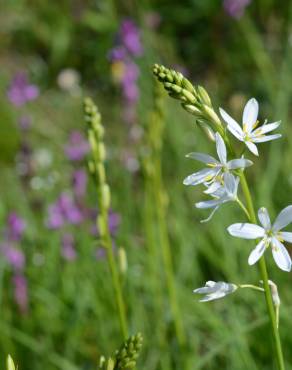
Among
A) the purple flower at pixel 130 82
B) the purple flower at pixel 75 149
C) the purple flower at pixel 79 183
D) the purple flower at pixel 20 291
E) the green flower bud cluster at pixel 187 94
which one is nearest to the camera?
the green flower bud cluster at pixel 187 94

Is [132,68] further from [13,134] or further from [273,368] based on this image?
[273,368]

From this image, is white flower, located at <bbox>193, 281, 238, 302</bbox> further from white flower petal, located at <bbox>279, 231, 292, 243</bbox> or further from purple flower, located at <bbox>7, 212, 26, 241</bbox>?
purple flower, located at <bbox>7, 212, 26, 241</bbox>

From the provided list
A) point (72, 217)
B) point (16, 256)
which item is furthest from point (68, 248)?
point (16, 256)

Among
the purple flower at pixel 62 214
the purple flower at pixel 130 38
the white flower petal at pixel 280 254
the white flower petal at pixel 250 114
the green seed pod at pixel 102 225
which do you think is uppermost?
the purple flower at pixel 130 38

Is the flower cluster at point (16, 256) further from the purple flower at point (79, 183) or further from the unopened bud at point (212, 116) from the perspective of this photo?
the unopened bud at point (212, 116)

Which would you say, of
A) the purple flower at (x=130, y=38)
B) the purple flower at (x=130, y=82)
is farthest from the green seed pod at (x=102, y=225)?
the purple flower at (x=130, y=82)

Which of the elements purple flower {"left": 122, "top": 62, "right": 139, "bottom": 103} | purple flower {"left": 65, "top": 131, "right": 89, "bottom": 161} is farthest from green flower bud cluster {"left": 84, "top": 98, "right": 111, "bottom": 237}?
purple flower {"left": 122, "top": 62, "right": 139, "bottom": 103}

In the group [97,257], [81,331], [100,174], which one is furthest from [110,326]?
[100,174]

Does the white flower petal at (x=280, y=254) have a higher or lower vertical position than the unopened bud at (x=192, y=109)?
lower

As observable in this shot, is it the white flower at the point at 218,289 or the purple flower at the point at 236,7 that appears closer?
the white flower at the point at 218,289
